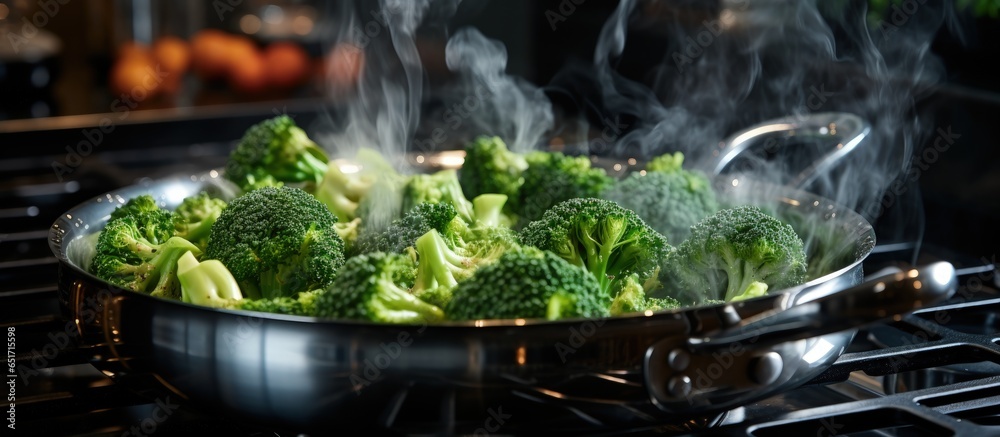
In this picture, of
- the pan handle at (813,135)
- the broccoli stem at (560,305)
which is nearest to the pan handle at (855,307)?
the broccoli stem at (560,305)

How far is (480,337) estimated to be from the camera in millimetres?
680

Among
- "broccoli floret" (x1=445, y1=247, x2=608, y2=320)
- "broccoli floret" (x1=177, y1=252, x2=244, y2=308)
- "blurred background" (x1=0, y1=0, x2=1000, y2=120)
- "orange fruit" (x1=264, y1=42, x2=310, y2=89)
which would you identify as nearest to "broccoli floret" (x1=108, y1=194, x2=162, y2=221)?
"broccoli floret" (x1=177, y1=252, x2=244, y2=308)

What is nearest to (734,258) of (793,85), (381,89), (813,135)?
(813,135)

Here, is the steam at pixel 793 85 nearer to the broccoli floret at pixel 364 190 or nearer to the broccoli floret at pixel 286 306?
the broccoli floret at pixel 364 190

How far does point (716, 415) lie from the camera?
86cm

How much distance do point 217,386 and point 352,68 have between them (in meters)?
2.68

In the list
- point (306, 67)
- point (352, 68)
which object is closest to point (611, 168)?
point (352, 68)

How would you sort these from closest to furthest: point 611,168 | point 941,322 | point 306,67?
1. point 941,322
2. point 611,168
3. point 306,67

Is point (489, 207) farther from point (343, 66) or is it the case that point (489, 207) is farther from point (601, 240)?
point (343, 66)

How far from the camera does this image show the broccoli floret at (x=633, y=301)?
33.9 inches

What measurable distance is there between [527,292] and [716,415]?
0.23 m

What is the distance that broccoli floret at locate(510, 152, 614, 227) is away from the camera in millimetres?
1217

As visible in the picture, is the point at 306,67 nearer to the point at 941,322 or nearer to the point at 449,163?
the point at 449,163

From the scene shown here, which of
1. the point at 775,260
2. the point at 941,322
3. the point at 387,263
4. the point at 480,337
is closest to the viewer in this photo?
the point at 480,337
